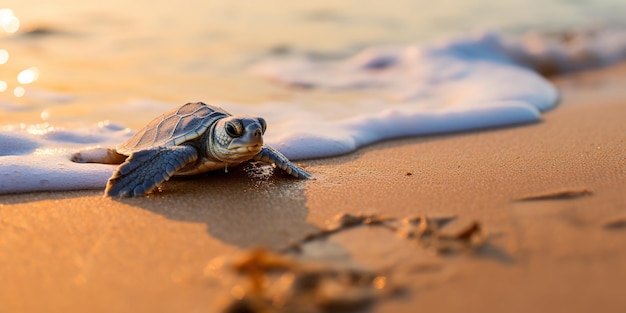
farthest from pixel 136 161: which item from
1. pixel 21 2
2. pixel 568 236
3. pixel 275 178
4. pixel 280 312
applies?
pixel 21 2

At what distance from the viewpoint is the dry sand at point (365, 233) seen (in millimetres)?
2381

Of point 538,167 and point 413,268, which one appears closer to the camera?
point 413,268

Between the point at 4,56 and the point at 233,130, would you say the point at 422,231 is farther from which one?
the point at 4,56

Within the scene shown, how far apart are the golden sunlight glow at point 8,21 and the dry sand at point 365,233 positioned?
294 inches

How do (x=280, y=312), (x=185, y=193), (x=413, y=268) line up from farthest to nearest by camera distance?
1. (x=185, y=193)
2. (x=413, y=268)
3. (x=280, y=312)

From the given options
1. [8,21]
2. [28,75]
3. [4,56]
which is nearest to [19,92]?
[28,75]

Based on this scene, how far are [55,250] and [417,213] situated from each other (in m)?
1.71

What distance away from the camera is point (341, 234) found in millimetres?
2969

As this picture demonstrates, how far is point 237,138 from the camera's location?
12.4 feet

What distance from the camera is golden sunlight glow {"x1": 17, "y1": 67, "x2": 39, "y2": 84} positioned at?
7.19m

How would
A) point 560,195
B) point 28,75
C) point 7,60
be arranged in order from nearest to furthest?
1. point 560,195
2. point 28,75
3. point 7,60

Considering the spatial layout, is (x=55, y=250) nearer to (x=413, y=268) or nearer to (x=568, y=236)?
(x=413, y=268)

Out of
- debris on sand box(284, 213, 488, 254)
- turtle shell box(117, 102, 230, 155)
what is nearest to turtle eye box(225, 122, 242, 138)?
turtle shell box(117, 102, 230, 155)

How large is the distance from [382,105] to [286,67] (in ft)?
8.12
